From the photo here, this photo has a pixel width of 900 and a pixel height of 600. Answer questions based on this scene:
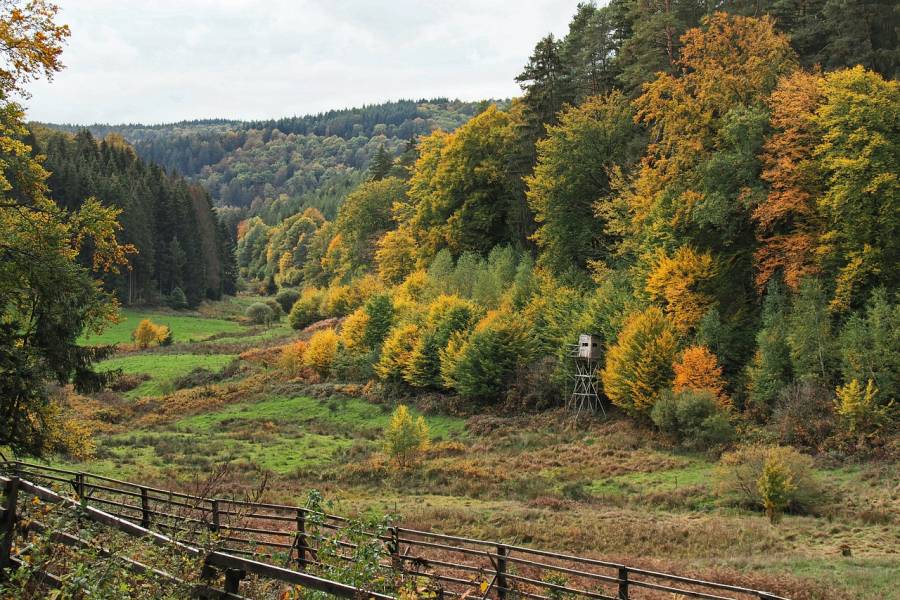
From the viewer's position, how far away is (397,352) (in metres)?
56.8

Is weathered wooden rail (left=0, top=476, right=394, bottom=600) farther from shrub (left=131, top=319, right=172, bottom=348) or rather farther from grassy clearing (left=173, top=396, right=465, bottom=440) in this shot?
shrub (left=131, top=319, right=172, bottom=348)

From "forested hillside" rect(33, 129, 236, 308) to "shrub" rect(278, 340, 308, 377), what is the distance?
36.7 m

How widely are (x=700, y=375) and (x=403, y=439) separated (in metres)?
15.7

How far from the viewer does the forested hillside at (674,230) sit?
3603 cm

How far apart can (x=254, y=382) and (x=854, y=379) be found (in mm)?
45365

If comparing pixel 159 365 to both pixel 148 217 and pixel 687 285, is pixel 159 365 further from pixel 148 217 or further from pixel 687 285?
pixel 148 217

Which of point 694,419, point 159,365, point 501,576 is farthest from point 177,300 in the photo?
point 501,576

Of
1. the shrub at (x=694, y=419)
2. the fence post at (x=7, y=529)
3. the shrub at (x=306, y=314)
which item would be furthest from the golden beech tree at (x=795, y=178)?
the shrub at (x=306, y=314)

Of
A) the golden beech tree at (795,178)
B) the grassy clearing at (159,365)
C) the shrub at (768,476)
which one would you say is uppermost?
the golden beech tree at (795,178)

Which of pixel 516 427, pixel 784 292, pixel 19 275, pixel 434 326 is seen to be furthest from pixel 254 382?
pixel 19 275

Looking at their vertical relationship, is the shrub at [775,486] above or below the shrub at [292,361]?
above

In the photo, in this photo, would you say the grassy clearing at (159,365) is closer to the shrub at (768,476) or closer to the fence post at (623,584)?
the shrub at (768,476)

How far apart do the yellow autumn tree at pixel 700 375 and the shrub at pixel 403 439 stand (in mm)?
13773

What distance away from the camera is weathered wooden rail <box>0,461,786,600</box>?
10.7m
